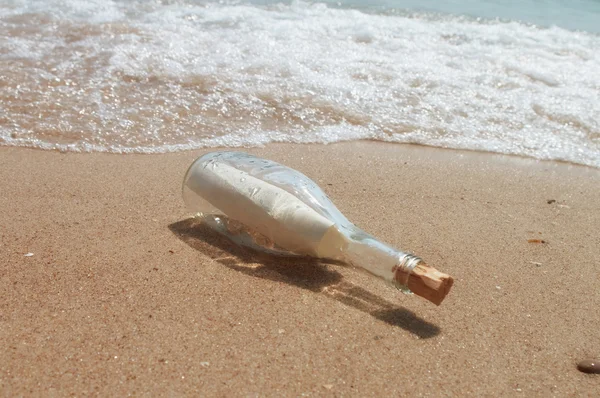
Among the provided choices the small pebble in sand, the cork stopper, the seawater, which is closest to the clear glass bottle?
the cork stopper

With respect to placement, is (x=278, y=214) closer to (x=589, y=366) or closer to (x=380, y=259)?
(x=380, y=259)

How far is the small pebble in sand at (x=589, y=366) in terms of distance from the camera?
1482mm

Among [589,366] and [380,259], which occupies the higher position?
[380,259]

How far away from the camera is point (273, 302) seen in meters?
1.62

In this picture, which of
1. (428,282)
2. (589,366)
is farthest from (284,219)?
(589,366)

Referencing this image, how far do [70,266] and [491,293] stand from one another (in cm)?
114

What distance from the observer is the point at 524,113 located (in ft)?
11.7

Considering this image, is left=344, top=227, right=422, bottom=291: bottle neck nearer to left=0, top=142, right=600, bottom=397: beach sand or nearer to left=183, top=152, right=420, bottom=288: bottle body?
left=183, top=152, right=420, bottom=288: bottle body

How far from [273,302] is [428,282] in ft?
1.30

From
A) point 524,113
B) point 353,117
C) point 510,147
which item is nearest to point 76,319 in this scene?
point 353,117

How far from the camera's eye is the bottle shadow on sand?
1.59 m

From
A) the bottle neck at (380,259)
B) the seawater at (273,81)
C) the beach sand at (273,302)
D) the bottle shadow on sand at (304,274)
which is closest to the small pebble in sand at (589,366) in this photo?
the beach sand at (273,302)

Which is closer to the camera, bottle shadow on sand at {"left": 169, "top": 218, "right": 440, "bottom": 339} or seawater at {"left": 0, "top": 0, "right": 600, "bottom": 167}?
bottle shadow on sand at {"left": 169, "top": 218, "right": 440, "bottom": 339}

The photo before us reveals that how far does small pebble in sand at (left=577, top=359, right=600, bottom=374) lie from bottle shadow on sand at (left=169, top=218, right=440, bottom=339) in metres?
0.33
